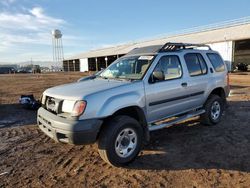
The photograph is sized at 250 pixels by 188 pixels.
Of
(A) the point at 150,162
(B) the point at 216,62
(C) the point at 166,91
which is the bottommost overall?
(A) the point at 150,162

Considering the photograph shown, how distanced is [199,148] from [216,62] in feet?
9.28

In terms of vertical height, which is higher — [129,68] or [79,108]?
[129,68]

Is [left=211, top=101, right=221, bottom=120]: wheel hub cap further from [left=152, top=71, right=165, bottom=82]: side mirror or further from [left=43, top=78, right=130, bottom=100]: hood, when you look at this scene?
[left=43, top=78, right=130, bottom=100]: hood

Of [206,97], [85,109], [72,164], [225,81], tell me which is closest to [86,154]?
[72,164]

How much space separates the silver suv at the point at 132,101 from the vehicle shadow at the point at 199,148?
372 millimetres

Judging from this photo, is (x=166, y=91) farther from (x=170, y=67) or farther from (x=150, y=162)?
(x=150, y=162)

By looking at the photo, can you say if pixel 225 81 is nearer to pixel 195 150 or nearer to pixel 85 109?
pixel 195 150

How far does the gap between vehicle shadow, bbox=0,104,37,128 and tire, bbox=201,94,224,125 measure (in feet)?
16.3

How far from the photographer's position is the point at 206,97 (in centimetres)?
659

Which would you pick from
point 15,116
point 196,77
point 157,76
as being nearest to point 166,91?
point 157,76

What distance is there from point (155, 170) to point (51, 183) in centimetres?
172

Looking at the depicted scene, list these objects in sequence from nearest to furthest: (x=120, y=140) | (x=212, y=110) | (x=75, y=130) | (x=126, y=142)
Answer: (x=75, y=130) → (x=120, y=140) → (x=126, y=142) → (x=212, y=110)

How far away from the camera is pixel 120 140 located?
14.8 ft

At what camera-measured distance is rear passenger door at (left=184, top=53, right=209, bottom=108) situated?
5.97 meters
